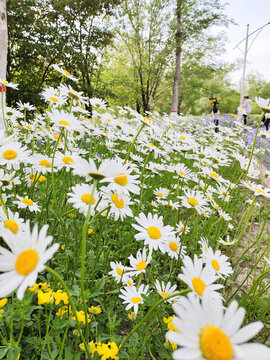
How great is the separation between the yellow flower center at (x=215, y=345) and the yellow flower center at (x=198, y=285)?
25 cm

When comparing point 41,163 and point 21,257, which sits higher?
point 21,257

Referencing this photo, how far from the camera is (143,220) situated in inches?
47.3

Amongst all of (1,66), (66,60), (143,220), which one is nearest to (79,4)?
(66,60)

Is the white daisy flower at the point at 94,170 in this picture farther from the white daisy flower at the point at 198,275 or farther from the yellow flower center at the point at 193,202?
the yellow flower center at the point at 193,202

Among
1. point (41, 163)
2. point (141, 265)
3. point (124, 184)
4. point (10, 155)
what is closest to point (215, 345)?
point (124, 184)

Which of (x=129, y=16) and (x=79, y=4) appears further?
(x=129, y=16)

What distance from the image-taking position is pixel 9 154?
123 centimetres

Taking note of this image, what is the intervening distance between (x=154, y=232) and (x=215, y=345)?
756mm

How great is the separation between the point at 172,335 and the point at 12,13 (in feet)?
28.7

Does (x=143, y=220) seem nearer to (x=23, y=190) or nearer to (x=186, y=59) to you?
(x=23, y=190)

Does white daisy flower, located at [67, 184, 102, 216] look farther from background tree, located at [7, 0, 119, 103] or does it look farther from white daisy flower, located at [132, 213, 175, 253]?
background tree, located at [7, 0, 119, 103]

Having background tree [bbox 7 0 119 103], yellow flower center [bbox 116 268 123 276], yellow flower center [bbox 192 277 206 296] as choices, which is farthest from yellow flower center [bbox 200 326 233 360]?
background tree [bbox 7 0 119 103]

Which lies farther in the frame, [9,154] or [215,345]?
[9,154]

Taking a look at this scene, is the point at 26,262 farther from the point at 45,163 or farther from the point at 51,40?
the point at 51,40
